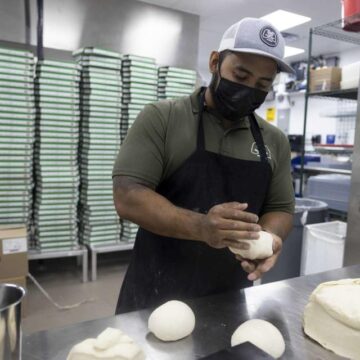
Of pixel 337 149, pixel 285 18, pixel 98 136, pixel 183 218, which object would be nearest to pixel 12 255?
pixel 98 136

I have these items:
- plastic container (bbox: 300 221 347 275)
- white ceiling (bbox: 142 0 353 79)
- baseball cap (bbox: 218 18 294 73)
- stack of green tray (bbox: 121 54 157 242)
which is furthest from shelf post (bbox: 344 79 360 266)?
white ceiling (bbox: 142 0 353 79)

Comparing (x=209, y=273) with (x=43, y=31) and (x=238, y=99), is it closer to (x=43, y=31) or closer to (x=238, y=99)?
(x=238, y=99)

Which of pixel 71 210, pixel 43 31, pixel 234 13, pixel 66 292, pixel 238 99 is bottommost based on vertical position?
pixel 66 292

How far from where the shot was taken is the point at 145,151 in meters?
1.17

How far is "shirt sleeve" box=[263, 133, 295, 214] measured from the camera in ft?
4.61

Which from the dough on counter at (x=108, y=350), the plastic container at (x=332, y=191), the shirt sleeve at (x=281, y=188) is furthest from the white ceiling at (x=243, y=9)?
the dough on counter at (x=108, y=350)

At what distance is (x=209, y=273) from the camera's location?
1.29 metres

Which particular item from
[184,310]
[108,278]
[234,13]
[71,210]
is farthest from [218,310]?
[234,13]

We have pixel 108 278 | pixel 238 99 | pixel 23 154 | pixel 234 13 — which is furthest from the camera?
pixel 234 13

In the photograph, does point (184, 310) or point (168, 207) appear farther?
point (168, 207)

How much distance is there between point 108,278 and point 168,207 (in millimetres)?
2562

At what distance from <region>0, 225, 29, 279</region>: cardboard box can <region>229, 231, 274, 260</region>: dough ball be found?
6.72 feet

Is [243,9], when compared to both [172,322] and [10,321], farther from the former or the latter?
[10,321]

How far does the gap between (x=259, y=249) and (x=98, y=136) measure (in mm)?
2349
